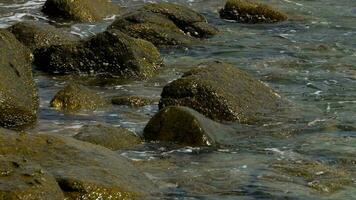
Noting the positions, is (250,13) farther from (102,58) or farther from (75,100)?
(75,100)

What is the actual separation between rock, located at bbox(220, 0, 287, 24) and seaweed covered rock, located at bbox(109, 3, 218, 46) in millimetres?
1387

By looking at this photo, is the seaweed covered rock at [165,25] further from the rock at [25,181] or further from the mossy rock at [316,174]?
the rock at [25,181]

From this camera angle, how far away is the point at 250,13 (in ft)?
61.6

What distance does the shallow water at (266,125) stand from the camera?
8.21 m

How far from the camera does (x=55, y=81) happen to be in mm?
13125

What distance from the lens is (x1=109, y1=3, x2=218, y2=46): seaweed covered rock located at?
16.3 metres

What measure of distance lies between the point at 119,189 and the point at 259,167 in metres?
2.33

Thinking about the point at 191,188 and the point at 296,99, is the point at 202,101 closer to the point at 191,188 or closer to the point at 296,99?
the point at 296,99

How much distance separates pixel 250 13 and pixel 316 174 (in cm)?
1065

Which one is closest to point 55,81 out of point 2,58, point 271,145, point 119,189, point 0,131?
point 2,58

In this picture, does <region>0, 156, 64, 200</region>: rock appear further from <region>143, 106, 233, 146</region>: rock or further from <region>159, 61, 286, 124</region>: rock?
<region>159, 61, 286, 124</region>: rock

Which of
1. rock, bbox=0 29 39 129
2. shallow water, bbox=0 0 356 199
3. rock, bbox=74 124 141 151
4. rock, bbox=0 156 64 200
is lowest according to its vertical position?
shallow water, bbox=0 0 356 199

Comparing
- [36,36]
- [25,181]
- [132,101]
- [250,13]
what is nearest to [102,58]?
[36,36]

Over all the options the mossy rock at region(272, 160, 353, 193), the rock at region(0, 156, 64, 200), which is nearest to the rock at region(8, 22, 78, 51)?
the mossy rock at region(272, 160, 353, 193)
